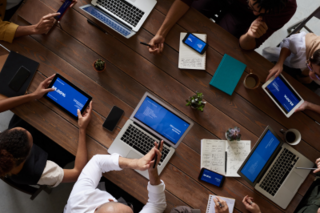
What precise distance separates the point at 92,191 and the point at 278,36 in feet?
8.86

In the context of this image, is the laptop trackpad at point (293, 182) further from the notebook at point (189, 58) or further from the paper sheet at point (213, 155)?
the notebook at point (189, 58)

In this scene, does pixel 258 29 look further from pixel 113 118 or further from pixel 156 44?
pixel 113 118

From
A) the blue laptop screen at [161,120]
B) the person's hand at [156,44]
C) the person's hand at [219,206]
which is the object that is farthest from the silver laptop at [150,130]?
the person's hand at [219,206]

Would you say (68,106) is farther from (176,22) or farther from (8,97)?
(176,22)

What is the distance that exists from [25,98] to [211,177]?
144 centimetres

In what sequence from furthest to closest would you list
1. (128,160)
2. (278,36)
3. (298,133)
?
1. (278,36)
2. (298,133)
3. (128,160)

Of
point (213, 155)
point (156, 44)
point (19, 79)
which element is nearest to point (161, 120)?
point (213, 155)

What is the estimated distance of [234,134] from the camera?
143 cm

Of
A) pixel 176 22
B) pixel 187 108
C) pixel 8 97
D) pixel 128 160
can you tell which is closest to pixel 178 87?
pixel 187 108

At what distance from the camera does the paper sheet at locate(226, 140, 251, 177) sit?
1466mm

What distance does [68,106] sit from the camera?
4.70 ft

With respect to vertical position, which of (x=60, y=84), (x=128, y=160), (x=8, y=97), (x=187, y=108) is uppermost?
(x=187, y=108)

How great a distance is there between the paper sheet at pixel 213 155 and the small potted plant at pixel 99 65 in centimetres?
92

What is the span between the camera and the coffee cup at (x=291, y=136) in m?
1.47
